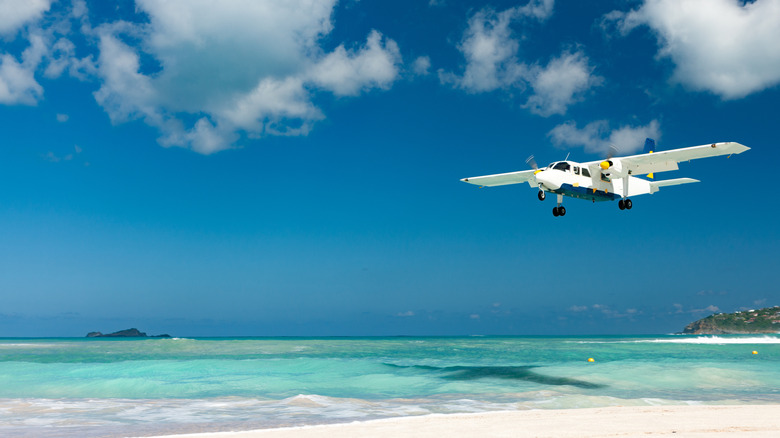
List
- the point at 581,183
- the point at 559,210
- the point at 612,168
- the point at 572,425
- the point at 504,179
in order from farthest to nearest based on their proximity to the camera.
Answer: the point at 504,179 → the point at 612,168 → the point at 559,210 → the point at 581,183 → the point at 572,425

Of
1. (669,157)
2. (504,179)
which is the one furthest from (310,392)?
(669,157)

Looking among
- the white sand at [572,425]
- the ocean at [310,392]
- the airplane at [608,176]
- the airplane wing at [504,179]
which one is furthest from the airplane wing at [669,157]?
the white sand at [572,425]

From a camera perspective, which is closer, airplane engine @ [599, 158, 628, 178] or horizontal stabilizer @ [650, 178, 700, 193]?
airplane engine @ [599, 158, 628, 178]

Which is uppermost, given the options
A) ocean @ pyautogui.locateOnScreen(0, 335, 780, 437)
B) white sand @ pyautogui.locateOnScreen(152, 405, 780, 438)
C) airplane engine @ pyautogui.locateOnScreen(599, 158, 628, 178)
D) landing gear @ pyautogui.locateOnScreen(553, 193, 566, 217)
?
airplane engine @ pyautogui.locateOnScreen(599, 158, 628, 178)

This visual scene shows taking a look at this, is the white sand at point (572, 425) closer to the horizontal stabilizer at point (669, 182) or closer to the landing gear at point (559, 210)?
the landing gear at point (559, 210)

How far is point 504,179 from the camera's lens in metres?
28.7

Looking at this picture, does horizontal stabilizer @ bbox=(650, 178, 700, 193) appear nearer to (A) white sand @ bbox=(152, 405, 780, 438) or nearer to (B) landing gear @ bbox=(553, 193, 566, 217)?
Answer: (B) landing gear @ bbox=(553, 193, 566, 217)

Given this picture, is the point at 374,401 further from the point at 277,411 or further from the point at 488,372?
the point at 488,372

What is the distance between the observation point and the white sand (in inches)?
427

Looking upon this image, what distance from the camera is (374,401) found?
1859cm

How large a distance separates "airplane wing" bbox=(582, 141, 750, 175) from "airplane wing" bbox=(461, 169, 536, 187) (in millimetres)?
3174

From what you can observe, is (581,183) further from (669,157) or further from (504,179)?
(504,179)

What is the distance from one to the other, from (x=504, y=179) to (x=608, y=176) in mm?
4875

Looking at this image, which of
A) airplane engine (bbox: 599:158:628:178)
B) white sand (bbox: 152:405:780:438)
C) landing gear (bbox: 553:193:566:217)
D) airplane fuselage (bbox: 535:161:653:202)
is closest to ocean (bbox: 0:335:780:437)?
white sand (bbox: 152:405:780:438)
